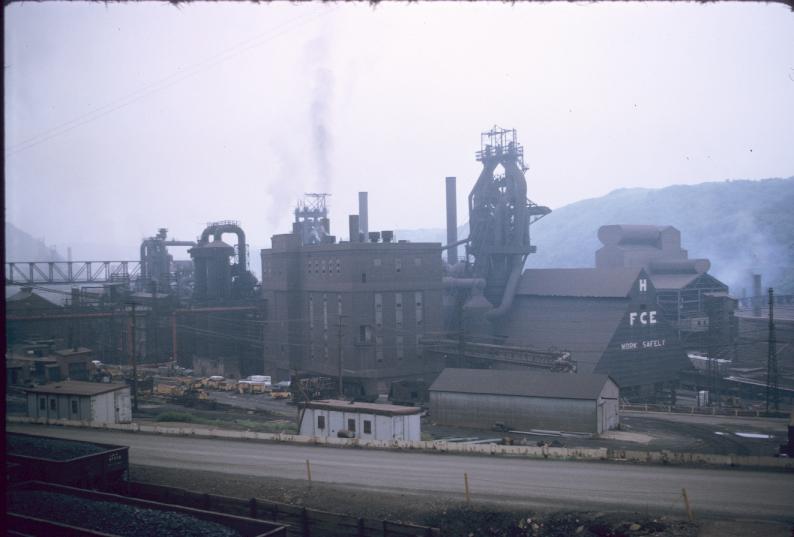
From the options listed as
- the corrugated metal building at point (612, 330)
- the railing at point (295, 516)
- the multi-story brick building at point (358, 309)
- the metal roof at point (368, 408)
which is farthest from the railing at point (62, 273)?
the corrugated metal building at point (612, 330)

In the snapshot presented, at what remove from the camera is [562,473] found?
15.3 metres

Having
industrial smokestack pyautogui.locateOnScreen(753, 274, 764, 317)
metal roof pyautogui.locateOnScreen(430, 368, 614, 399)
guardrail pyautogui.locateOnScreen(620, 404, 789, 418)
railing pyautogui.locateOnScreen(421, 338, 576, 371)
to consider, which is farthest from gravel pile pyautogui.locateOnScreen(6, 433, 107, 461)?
industrial smokestack pyautogui.locateOnScreen(753, 274, 764, 317)

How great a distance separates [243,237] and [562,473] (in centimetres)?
4189

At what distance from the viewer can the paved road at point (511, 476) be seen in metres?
12.7

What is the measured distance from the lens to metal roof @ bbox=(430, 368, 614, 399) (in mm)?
27719

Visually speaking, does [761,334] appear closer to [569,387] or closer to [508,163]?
[508,163]

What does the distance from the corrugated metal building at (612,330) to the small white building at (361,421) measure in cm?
1755

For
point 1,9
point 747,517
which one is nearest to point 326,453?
point 747,517

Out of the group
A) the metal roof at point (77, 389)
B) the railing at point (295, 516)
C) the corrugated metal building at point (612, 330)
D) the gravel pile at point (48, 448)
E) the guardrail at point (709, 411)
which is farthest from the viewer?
the corrugated metal building at point (612, 330)

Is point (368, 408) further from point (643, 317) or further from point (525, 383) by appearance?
point (643, 317)

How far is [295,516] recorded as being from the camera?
12742 millimetres

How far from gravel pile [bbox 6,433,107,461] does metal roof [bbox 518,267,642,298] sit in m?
→ 32.3

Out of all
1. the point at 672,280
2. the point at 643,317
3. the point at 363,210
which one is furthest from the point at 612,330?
the point at 363,210

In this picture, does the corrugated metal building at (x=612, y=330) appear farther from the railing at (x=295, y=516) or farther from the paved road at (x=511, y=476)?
the railing at (x=295, y=516)
